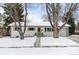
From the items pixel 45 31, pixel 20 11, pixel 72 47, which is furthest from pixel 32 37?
pixel 72 47

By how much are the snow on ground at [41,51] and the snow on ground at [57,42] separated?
0.45 feet

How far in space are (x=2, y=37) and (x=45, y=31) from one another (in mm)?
1117

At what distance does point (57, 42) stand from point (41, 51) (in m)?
0.55

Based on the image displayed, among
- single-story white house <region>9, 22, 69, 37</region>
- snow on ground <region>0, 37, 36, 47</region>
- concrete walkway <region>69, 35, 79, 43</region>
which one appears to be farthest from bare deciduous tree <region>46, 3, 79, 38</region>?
snow on ground <region>0, 37, 36, 47</region>

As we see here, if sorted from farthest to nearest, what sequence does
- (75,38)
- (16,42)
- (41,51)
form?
(75,38), (16,42), (41,51)

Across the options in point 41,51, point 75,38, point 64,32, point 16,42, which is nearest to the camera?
point 41,51

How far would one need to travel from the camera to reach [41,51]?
449 cm

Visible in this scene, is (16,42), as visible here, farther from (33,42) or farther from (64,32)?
(64,32)

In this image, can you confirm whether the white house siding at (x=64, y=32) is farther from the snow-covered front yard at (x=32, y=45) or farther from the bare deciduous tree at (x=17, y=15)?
the bare deciduous tree at (x=17, y=15)

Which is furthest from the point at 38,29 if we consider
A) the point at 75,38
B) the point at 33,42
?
the point at 75,38

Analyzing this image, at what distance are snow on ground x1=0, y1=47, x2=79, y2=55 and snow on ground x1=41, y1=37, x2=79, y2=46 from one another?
14 centimetres

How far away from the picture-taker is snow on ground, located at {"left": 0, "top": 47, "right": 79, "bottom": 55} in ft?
14.2

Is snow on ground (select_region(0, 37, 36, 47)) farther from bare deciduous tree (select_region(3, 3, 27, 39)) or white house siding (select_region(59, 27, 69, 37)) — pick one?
white house siding (select_region(59, 27, 69, 37))

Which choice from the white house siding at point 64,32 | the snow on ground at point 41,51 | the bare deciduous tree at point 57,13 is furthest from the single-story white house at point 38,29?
the snow on ground at point 41,51
